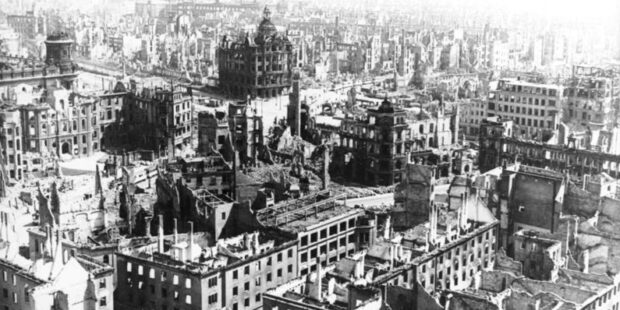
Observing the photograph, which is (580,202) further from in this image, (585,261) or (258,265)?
(258,265)

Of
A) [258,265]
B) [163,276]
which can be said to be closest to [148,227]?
[163,276]

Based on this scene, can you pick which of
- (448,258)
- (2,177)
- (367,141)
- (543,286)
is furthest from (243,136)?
(543,286)

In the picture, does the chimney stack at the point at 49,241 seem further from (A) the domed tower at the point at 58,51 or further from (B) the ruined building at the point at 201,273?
(A) the domed tower at the point at 58,51

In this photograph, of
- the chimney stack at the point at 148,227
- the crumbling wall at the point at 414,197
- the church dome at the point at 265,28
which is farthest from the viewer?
the church dome at the point at 265,28

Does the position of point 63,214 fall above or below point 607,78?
below

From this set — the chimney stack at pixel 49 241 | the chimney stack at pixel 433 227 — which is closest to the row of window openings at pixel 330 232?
the chimney stack at pixel 433 227

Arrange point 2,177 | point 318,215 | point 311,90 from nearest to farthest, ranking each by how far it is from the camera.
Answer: point 318,215, point 2,177, point 311,90

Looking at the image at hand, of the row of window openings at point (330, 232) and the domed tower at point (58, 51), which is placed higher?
the domed tower at point (58, 51)

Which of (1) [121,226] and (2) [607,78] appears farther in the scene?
(2) [607,78]

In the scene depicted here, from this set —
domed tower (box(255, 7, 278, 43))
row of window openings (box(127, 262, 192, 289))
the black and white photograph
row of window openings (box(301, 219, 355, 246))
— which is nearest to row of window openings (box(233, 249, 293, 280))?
the black and white photograph

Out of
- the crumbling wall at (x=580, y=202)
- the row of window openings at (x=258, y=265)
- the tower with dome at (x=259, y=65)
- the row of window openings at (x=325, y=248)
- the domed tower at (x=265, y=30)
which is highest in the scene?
the domed tower at (x=265, y=30)

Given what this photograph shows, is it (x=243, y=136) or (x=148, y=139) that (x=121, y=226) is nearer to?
(x=243, y=136)
